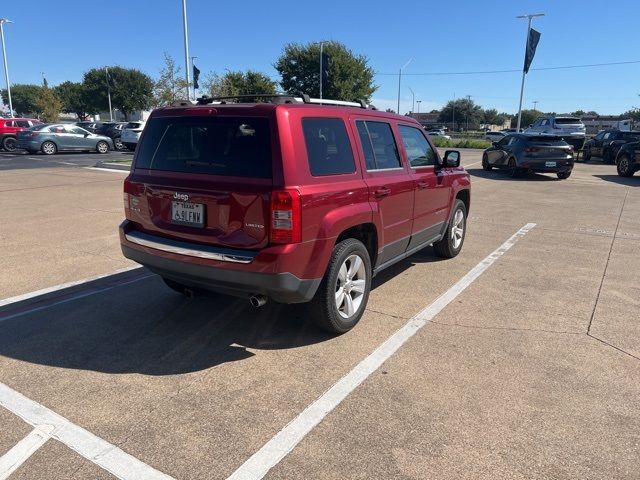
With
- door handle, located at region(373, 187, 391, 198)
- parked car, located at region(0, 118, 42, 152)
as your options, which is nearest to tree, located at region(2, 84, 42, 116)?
parked car, located at region(0, 118, 42, 152)

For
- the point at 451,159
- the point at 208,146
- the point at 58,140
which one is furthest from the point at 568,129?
the point at 208,146

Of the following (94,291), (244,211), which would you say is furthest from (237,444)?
(94,291)

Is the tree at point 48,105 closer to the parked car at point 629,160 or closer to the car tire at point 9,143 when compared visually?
the car tire at point 9,143

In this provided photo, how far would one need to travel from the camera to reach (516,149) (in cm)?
1681

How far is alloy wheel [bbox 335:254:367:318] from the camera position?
404cm

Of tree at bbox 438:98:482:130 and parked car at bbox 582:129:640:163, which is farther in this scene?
tree at bbox 438:98:482:130

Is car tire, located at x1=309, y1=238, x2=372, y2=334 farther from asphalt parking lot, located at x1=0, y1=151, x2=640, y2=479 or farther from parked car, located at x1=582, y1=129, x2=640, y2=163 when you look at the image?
parked car, located at x1=582, y1=129, x2=640, y2=163

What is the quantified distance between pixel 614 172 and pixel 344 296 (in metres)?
19.8

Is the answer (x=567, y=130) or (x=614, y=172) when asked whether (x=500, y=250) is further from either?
(x=567, y=130)

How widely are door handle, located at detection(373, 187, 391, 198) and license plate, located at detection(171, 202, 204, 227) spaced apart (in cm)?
147

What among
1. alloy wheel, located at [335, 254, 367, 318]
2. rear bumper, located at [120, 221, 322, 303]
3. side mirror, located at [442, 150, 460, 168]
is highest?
side mirror, located at [442, 150, 460, 168]

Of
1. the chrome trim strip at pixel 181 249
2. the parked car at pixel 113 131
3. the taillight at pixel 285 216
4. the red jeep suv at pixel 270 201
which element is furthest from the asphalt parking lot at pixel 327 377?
the parked car at pixel 113 131

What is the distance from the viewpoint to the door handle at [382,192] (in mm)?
4266

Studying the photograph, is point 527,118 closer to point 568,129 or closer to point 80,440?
point 568,129
